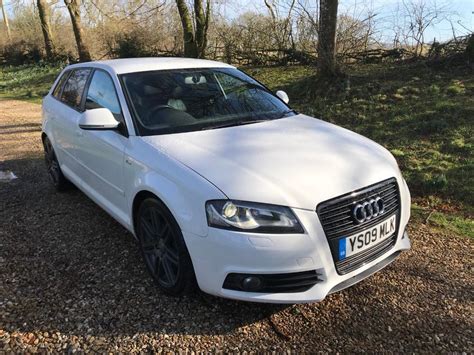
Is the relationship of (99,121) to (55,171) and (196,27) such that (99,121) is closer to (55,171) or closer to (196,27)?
(55,171)

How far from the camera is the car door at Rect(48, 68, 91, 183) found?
4619 millimetres

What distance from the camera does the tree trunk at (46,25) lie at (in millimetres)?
23375

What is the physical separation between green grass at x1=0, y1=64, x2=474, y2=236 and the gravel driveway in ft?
3.50

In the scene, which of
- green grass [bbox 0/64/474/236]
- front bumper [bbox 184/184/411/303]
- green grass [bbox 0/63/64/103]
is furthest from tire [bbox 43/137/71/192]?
green grass [bbox 0/63/64/103]

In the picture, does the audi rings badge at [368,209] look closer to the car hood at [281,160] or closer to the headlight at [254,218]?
the car hood at [281,160]

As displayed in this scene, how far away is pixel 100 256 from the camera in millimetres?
3875

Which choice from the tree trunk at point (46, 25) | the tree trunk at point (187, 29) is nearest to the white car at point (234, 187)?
the tree trunk at point (187, 29)

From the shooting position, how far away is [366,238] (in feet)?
9.25

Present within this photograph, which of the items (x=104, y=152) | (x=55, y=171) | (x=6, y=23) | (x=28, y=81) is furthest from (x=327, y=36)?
(x=6, y=23)

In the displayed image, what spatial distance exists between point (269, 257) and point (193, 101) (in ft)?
5.90

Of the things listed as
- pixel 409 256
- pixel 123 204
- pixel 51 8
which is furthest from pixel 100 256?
pixel 51 8

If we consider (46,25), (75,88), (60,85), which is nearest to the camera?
(75,88)

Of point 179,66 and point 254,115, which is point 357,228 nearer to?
point 254,115

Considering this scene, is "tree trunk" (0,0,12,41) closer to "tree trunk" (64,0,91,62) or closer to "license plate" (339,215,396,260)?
"tree trunk" (64,0,91,62)
